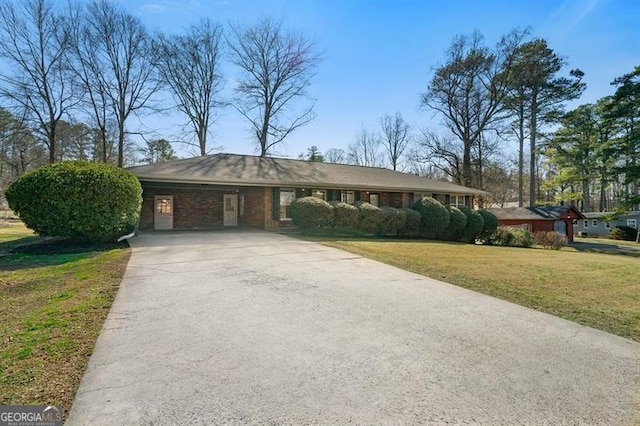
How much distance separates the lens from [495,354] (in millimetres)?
3266

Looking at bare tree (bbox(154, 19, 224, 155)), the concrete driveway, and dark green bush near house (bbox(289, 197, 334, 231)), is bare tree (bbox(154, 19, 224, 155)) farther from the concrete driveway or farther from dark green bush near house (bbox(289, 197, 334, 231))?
the concrete driveway

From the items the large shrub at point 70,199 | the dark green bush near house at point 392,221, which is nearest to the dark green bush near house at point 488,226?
the dark green bush near house at point 392,221

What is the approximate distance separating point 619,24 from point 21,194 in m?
16.5

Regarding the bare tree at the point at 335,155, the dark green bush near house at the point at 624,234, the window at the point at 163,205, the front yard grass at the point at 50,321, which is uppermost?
the bare tree at the point at 335,155

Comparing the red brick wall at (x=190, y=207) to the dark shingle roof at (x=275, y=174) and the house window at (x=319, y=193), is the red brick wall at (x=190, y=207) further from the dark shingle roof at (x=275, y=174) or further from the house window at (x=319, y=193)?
the house window at (x=319, y=193)

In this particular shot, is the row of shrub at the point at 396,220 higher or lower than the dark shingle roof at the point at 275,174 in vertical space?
lower

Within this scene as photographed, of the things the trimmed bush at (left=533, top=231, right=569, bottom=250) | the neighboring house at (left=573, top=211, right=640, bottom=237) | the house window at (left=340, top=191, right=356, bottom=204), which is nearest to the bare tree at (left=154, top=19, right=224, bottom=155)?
the house window at (left=340, top=191, right=356, bottom=204)

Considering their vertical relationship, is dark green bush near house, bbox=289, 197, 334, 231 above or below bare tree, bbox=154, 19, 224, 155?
below

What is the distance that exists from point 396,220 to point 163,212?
36.0 feet

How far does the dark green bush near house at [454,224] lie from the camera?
54.5 ft

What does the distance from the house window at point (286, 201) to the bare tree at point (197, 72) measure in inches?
533

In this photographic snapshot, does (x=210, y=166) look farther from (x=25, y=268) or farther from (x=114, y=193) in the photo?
(x=25, y=268)

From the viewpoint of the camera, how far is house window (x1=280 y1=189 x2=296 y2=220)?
51.0ft

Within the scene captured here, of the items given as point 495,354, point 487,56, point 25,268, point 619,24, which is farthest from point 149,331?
point 487,56
